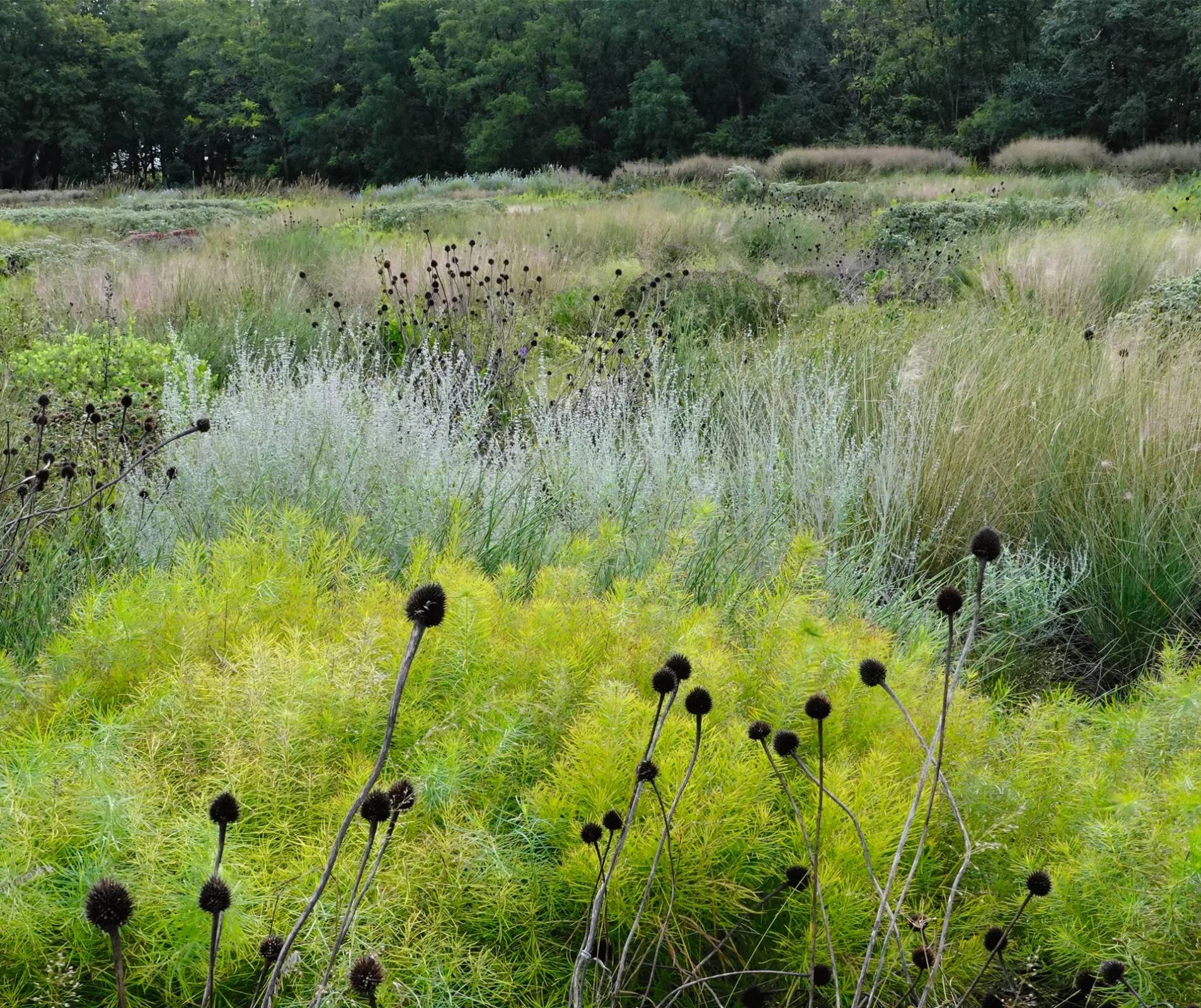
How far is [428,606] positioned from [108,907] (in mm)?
352

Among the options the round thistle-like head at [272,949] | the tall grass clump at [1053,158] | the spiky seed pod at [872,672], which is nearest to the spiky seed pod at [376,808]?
the round thistle-like head at [272,949]

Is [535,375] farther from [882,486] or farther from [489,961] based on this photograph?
[489,961]

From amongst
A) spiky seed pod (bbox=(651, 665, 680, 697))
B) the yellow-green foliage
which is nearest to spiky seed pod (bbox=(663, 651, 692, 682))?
spiky seed pod (bbox=(651, 665, 680, 697))

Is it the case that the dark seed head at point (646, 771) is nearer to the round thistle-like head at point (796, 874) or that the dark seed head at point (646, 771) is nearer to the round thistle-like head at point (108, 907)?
the round thistle-like head at point (796, 874)

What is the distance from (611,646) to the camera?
6.10ft

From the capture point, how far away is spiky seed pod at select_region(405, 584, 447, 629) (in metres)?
0.88

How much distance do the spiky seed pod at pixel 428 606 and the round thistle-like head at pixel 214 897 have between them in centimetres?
27

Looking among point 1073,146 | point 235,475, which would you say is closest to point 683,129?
point 1073,146

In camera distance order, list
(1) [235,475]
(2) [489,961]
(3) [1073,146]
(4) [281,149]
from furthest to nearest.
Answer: (4) [281,149]
(3) [1073,146]
(1) [235,475]
(2) [489,961]

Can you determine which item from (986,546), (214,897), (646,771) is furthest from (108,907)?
(986,546)

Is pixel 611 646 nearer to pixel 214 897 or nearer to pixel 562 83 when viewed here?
pixel 214 897

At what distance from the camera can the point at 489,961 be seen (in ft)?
4.25

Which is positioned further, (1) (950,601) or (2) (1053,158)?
(2) (1053,158)

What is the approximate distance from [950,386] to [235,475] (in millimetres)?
3357
